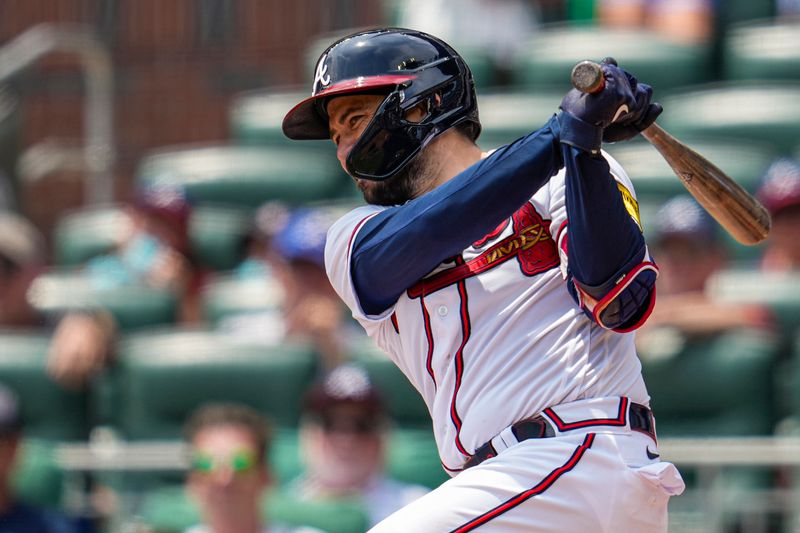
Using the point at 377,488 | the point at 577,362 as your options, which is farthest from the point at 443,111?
the point at 377,488

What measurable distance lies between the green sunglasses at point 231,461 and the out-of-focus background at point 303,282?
0.27 ft

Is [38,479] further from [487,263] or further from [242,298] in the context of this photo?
[487,263]

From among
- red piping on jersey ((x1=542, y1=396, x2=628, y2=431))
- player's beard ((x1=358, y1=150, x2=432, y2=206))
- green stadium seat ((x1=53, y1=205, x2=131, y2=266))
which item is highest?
player's beard ((x1=358, y1=150, x2=432, y2=206))

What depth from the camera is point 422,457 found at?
400 cm

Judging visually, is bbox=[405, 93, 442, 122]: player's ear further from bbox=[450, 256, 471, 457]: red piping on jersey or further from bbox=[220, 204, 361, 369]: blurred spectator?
bbox=[220, 204, 361, 369]: blurred spectator

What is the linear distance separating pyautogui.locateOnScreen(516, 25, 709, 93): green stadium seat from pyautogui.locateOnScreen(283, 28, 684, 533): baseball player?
4158 millimetres

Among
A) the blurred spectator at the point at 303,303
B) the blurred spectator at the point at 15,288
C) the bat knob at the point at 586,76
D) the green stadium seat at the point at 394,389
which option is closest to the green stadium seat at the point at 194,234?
the blurred spectator at the point at 15,288

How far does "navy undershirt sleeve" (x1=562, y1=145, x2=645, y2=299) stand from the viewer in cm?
204

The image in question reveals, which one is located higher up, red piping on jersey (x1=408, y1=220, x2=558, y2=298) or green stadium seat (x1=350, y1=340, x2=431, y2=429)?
red piping on jersey (x1=408, y1=220, x2=558, y2=298)

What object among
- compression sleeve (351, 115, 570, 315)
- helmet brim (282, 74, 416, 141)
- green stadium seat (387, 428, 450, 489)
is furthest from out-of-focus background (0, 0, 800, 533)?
compression sleeve (351, 115, 570, 315)

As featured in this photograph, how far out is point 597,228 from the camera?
81.7 inches

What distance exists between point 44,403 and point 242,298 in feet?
2.67

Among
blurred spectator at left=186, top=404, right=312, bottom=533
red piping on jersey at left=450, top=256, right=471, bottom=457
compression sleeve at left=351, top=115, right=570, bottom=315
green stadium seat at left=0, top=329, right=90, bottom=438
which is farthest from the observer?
green stadium seat at left=0, top=329, right=90, bottom=438

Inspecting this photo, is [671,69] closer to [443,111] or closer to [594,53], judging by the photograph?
[594,53]
